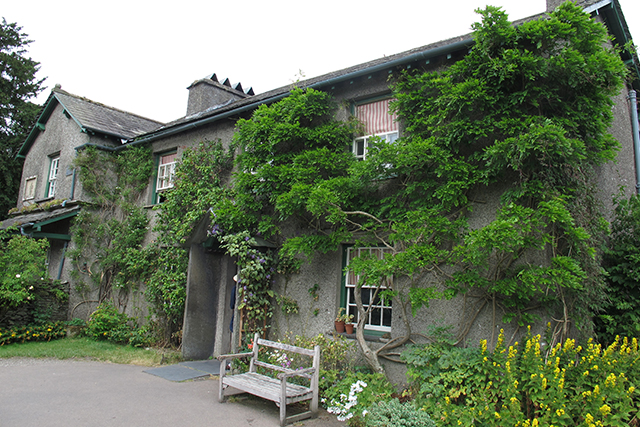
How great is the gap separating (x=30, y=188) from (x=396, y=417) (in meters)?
16.8

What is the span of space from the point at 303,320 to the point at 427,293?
3283mm

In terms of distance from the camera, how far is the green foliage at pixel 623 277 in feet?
21.2

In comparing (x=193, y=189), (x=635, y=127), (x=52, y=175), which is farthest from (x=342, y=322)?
(x=52, y=175)

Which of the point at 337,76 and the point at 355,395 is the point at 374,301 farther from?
the point at 337,76

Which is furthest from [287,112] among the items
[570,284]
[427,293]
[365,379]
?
[570,284]

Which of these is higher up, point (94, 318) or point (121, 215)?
point (121, 215)

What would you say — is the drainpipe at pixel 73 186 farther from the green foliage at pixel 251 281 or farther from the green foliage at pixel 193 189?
the green foliage at pixel 251 281

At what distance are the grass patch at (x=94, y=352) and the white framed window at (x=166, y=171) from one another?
476 cm

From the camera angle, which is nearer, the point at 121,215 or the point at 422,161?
the point at 422,161

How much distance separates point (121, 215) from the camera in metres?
13.6

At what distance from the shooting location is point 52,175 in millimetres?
15539

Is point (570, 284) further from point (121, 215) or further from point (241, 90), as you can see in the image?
point (241, 90)

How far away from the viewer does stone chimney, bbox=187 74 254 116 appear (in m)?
15.5

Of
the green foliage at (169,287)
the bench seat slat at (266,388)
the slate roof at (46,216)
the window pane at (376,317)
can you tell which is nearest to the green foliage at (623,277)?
the window pane at (376,317)
